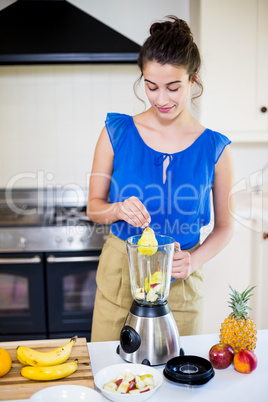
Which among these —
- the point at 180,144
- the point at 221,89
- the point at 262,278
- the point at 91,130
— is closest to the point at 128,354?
the point at 180,144

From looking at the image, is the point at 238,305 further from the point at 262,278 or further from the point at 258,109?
the point at 258,109

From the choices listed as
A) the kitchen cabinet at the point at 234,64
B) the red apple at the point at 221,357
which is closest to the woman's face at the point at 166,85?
the red apple at the point at 221,357

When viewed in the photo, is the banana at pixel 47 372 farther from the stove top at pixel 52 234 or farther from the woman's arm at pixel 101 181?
the stove top at pixel 52 234

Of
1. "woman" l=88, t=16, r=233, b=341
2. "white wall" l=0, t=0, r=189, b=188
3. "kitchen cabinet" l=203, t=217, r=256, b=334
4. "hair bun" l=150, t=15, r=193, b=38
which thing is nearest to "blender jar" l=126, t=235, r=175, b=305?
"woman" l=88, t=16, r=233, b=341

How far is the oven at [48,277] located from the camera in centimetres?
247

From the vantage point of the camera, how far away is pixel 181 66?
1.32 metres

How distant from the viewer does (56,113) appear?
3.00 metres

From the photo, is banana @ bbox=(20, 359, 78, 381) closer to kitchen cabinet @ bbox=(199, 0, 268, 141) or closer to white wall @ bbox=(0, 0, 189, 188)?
kitchen cabinet @ bbox=(199, 0, 268, 141)

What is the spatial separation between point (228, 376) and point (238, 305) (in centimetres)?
16

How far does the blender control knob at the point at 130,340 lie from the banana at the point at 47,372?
13 centimetres

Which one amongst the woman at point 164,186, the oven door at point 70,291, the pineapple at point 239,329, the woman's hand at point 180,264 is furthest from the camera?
the oven door at point 70,291

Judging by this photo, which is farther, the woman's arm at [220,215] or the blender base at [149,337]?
the woman's arm at [220,215]

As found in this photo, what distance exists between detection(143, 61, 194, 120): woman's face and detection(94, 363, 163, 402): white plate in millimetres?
696

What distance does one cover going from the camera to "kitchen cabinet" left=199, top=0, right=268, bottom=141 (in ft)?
7.86
